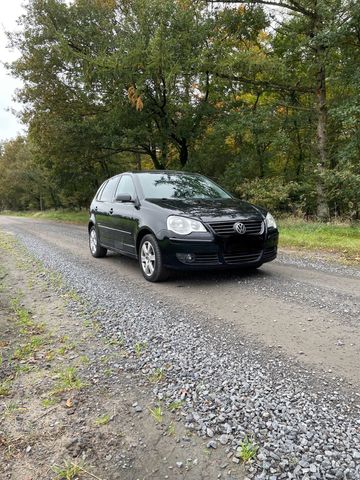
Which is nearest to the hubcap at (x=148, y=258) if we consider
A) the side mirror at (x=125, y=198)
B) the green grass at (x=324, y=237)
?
the side mirror at (x=125, y=198)

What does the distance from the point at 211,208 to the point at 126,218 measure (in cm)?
163

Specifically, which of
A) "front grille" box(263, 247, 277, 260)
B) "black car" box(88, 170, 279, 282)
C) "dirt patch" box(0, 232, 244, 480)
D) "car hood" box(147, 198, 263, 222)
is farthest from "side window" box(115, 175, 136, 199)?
"dirt patch" box(0, 232, 244, 480)

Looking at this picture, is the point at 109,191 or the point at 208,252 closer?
the point at 208,252

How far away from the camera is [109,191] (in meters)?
7.28

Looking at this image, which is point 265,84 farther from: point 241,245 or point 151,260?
point 151,260

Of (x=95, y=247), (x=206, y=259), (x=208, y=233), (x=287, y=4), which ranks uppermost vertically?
(x=287, y=4)

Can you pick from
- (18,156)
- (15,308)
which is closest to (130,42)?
(15,308)

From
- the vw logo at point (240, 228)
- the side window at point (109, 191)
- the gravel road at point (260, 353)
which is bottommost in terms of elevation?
the gravel road at point (260, 353)

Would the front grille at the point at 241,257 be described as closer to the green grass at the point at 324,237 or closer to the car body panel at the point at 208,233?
the car body panel at the point at 208,233

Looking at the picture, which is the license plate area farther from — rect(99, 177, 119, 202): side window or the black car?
rect(99, 177, 119, 202): side window

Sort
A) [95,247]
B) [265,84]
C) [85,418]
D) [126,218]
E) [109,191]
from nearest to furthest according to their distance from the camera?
[85,418]
[126,218]
[109,191]
[95,247]
[265,84]

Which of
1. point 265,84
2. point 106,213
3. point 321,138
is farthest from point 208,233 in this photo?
point 265,84

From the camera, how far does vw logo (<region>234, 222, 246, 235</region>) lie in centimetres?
493

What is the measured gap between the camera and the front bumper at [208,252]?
4820mm
